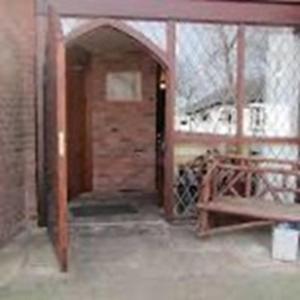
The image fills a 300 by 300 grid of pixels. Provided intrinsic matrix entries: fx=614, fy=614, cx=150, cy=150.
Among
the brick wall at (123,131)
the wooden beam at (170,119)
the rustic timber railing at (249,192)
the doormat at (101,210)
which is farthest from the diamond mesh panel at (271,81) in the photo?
the brick wall at (123,131)

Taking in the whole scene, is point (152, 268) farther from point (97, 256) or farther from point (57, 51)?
point (57, 51)

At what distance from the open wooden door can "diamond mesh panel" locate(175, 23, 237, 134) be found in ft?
5.25

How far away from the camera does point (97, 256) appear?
5527mm

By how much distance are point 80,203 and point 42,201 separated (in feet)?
5.16

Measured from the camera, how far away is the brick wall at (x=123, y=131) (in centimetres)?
915

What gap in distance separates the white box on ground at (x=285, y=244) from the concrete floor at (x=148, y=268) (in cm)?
10

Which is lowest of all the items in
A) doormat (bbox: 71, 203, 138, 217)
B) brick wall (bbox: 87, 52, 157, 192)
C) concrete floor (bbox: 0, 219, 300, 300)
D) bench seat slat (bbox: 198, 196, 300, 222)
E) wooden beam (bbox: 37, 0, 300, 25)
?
concrete floor (bbox: 0, 219, 300, 300)

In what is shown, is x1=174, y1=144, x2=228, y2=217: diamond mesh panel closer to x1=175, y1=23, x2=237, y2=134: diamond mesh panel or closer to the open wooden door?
x1=175, y1=23, x2=237, y2=134: diamond mesh panel

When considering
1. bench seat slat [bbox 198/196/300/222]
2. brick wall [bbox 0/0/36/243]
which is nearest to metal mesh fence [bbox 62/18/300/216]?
bench seat slat [bbox 198/196/300/222]

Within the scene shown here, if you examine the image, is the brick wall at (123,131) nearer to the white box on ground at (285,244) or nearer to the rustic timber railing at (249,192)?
the rustic timber railing at (249,192)

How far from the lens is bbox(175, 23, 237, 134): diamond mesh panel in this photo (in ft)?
22.1

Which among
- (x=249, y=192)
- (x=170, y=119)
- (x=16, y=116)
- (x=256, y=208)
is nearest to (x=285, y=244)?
(x=256, y=208)

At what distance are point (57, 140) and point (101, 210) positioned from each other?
2.54 meters

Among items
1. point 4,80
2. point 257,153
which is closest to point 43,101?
point 4,80
